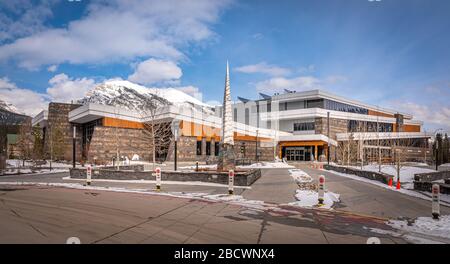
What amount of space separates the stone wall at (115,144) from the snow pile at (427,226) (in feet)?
120

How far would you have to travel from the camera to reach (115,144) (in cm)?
4509

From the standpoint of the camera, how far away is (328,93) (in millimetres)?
71250

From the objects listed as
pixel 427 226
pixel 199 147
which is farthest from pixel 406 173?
pixel 199 147

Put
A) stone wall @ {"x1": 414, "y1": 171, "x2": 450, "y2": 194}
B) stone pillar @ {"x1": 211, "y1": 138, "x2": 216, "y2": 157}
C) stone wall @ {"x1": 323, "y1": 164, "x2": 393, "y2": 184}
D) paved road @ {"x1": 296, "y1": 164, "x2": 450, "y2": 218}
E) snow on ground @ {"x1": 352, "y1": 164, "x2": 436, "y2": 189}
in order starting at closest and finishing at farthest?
paved road @ {"x1": 296, "y1": 164, "x2": 450, "y2": 218} → stone wall @ {"x1": 414, "y1": 171, "x2": 450, "y2": 194} → stone wall @ {"x1": 323, "y1": 164, "x2": 393, "y2": 184} → snow on ground @ {"x1": 352, "y1": 164, "x2": 436, "y2": 189} → stone pillar @ {"x1": 211, "y1": 138, "x2": 216, "y2": 157}

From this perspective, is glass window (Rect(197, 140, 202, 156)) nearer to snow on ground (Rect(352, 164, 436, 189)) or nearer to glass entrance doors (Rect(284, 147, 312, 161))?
glass entrance doors (Rect(284, 147, 312, 161))

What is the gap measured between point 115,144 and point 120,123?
3653 millimetres

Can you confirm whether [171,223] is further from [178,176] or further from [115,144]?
[115,144]

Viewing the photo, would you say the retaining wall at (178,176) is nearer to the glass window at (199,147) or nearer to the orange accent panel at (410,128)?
the glass window at (199,147)

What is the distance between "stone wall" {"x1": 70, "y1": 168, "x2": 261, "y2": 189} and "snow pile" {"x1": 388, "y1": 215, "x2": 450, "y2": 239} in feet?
31.5

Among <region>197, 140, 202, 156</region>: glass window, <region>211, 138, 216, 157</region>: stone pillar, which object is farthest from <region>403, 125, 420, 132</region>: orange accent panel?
<region>197, 140, 202, 156</region>: glass window

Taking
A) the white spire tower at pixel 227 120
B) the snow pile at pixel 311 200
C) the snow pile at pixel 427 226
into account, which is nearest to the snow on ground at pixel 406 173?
the snow pile at pixel 311 200

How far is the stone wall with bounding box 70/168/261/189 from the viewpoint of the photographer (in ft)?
56.4

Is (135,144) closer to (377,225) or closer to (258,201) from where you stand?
(258,201)
